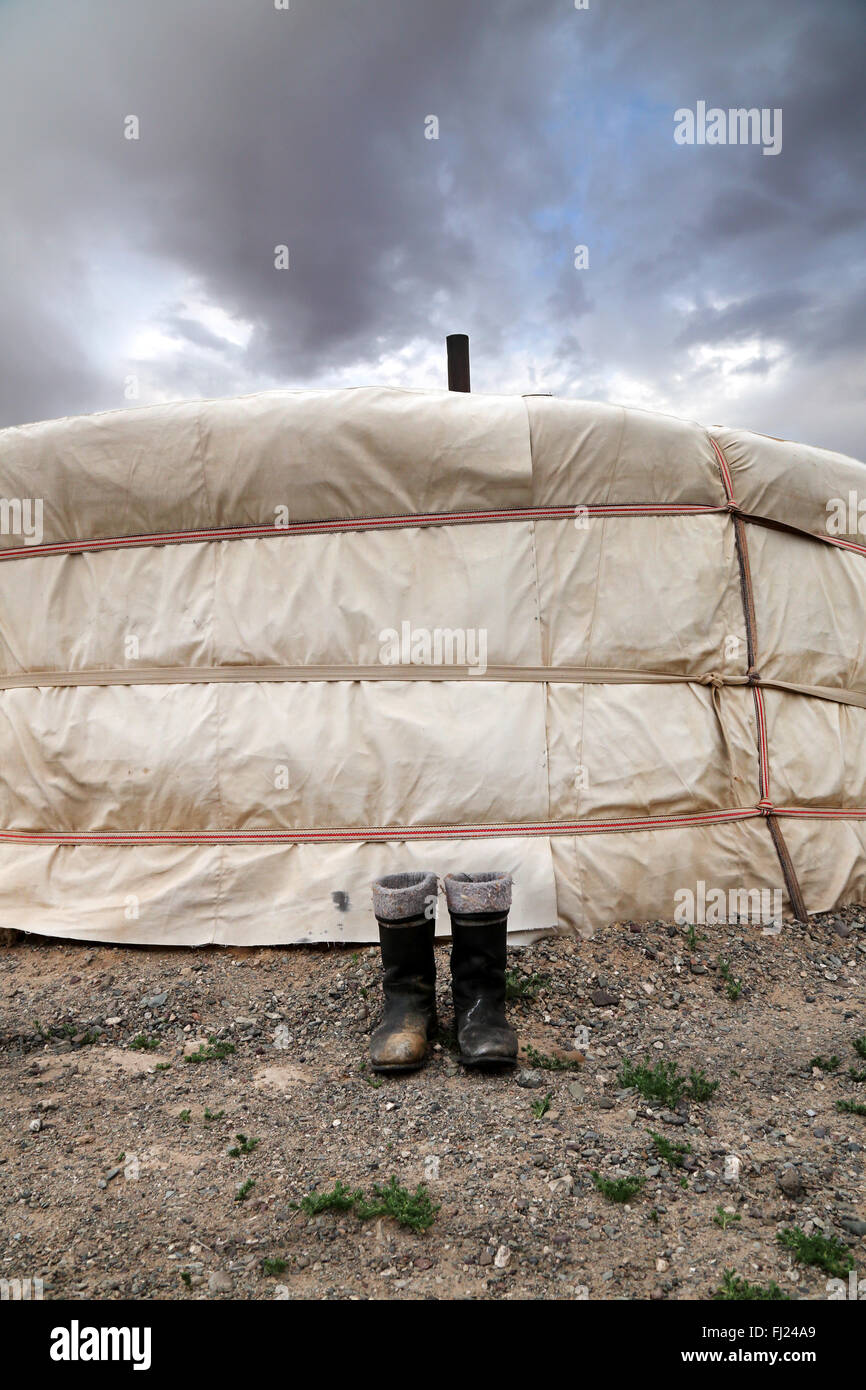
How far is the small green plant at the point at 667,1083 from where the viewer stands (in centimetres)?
230

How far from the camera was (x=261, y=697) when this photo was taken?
3.40 metres

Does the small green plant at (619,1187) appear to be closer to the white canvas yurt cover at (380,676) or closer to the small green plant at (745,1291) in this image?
the small green plant at (745,1291)

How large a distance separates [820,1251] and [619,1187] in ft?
1.28

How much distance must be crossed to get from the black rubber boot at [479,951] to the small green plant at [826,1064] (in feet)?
2.73

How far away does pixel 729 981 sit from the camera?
306cm

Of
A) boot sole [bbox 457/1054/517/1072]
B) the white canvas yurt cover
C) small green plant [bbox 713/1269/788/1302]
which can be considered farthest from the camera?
the white canvas yurt cover

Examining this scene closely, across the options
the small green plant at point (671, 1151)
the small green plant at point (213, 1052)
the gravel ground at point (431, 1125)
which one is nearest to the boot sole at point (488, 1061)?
the gravel ground at point (431, 1125)

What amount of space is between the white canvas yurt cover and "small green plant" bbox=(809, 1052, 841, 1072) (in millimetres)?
919

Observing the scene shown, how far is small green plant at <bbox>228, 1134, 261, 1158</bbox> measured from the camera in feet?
6.90

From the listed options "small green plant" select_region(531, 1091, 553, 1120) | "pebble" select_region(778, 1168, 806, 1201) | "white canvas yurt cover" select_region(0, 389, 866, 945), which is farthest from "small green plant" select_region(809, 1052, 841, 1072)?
"white canvas yurt cover" select_region(0, 389, 866, 945)

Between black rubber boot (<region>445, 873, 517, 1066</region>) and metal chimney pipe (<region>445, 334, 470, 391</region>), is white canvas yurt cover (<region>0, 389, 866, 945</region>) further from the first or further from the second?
metal chimney pipe (<region>445, 334, 470, 391</region>)
